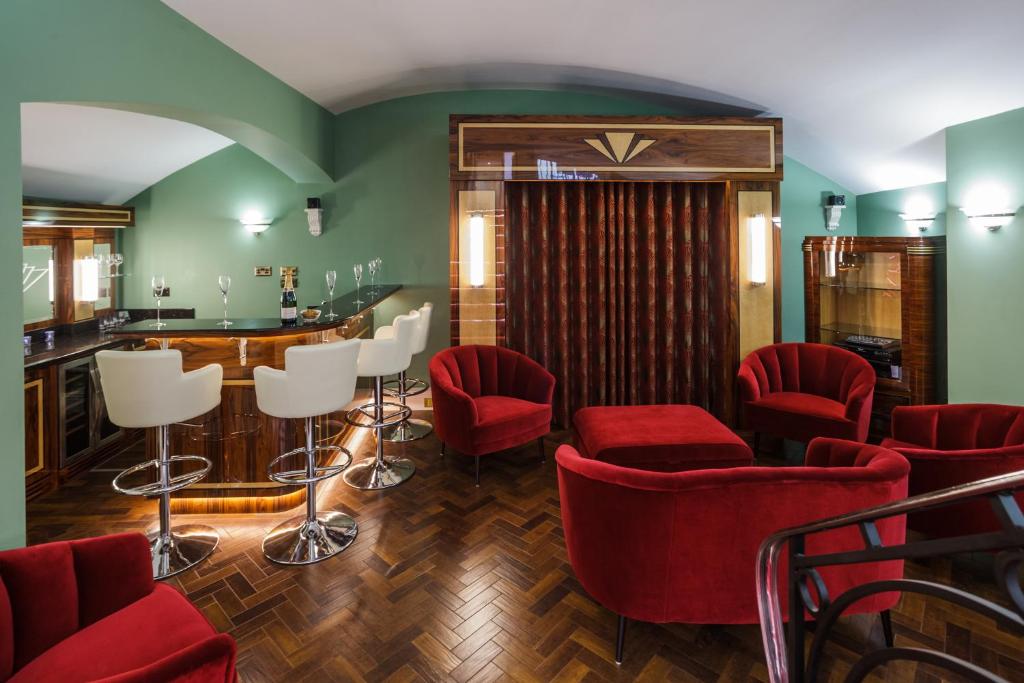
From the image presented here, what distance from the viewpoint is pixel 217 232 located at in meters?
5.63

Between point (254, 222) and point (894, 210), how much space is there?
6033 millimetres

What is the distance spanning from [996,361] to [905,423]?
51.6 inches

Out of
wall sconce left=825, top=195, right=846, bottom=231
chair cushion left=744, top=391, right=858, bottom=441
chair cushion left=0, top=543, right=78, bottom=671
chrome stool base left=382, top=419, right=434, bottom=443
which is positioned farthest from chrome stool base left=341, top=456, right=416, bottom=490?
wall sconce left=825, top=195, right=846, bottom=231

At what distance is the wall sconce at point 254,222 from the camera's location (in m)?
5.58

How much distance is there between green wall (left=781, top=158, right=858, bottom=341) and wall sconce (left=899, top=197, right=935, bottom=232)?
0.65 metres

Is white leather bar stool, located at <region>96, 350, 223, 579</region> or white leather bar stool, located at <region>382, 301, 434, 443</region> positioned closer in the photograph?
white leather bar stool, located at <region>96, 350, 223, 579</region>

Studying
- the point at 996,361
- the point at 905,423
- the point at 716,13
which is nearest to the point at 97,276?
the point at 716,13

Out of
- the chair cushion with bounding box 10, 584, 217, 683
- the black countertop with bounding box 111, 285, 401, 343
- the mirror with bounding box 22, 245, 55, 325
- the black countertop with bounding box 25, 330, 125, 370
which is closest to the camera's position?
the chair cushion with bounding box 10, 584, 217, 683

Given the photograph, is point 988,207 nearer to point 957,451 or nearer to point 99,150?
point 957,451

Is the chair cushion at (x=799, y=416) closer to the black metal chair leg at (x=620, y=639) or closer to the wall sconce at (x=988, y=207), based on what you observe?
the wall sconce at (x=988, y=207)

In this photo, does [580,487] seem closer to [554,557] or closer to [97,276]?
[554,557]

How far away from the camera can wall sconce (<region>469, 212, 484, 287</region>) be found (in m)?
4.70

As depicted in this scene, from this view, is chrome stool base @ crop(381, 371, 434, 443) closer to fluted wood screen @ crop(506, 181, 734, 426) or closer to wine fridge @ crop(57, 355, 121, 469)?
fluted wood screen @ crop(506, 181, 734, 426)

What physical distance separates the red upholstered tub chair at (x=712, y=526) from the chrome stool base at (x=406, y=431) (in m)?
2.80
